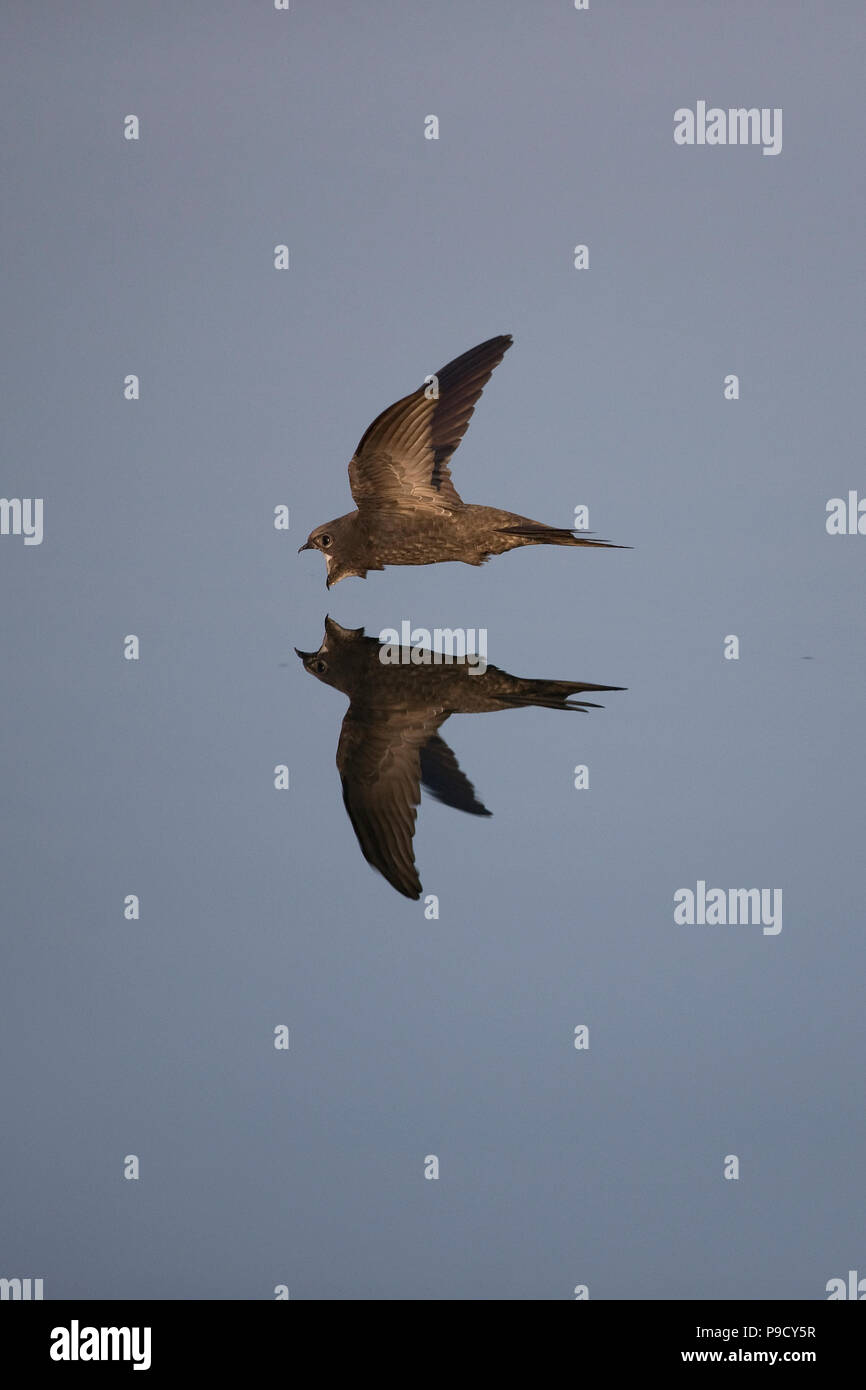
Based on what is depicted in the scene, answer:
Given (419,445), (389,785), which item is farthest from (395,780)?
(419,445)

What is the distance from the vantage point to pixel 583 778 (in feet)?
8.05

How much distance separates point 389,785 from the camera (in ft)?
7.95

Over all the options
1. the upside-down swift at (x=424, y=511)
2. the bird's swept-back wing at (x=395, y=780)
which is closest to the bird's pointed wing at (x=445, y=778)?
the bird's swept-back wing at (x=395, y=780)

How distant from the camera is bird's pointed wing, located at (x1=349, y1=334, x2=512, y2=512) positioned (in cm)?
249

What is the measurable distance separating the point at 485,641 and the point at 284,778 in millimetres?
423

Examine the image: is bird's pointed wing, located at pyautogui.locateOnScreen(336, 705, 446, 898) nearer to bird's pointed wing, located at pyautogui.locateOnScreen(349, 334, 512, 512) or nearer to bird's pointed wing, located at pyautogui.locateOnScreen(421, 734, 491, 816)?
bird's pointed wing, located at pyautogui.locateOnScreen(421, 734, 491, 816)

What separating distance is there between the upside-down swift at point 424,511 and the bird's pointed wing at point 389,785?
294 mm

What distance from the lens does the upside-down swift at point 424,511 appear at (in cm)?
250

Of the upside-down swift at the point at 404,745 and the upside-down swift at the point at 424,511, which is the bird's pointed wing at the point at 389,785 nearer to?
the upside-down swift at the point at 404,745

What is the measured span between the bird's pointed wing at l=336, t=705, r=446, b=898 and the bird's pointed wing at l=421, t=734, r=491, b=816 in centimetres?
1

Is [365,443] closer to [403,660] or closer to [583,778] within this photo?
[403,660]

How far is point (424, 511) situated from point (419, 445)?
0.38 feet
